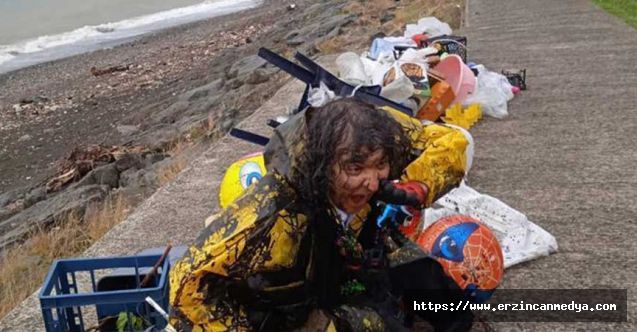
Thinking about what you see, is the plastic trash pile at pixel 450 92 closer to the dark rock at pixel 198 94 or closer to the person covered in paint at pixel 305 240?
the person covered in paint at pixel 305 240

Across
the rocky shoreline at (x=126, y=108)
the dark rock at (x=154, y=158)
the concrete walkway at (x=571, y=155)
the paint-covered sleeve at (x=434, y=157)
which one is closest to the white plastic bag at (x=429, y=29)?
the concrete walkway at (x=571, y=155)

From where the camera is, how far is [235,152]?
19.6ft

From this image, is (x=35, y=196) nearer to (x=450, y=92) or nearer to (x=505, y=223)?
(x=450, y=92)

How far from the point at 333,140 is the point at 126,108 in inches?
514

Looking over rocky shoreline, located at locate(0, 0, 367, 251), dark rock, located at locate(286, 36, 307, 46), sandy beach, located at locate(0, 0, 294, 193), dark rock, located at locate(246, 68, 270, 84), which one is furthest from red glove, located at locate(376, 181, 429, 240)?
dark rock, located at locate(286, 36, 307, 46)

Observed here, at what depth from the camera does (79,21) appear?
34281 mm

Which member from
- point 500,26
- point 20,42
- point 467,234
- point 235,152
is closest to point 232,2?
point 20,42

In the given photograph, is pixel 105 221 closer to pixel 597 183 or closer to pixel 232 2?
pixel 597 183

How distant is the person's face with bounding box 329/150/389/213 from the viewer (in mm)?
2234

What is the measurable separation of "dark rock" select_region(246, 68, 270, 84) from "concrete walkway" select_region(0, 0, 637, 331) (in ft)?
10.7

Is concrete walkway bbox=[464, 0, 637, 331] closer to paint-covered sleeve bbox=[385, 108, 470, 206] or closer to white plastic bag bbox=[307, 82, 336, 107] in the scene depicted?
paint-covered sleeve bbox=[385, 108, 470, 206]

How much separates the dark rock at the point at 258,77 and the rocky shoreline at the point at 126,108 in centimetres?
2

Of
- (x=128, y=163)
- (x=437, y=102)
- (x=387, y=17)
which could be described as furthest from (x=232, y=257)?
(x=387, y=17)

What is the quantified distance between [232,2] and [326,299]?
3600 centimetres
